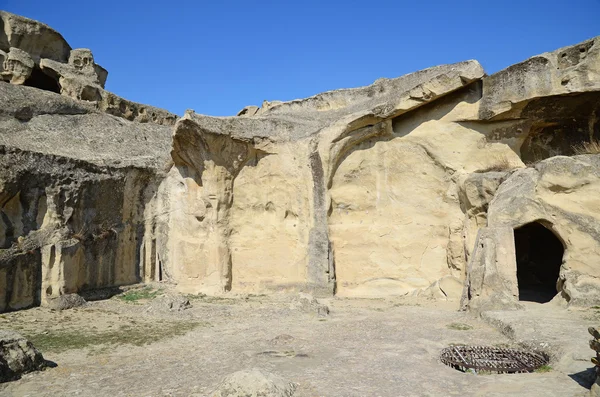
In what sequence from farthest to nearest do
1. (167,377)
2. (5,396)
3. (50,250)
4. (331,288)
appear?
1. (331,288)
2. (50,250)
3. (167,377)
4. (5,396)

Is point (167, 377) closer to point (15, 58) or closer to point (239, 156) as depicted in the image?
point (239, 156)

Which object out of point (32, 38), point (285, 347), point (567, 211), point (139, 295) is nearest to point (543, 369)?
point (285, 347)

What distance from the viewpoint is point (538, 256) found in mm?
13414

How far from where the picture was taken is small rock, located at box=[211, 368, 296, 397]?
4645mm

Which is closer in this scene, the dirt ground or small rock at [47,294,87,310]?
the dirt ground

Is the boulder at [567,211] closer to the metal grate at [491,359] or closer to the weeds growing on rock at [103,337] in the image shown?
the metal grate at [491,359]

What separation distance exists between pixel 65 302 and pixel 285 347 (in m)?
5.62

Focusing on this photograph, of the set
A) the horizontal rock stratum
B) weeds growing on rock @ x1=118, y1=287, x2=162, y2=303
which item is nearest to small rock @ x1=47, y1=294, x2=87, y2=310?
the horizontal rock stratum

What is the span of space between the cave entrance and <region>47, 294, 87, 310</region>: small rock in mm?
10401

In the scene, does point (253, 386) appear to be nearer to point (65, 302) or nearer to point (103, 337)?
point (103, 337)

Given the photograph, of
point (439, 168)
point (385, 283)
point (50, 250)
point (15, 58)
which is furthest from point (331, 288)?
point (15, 58)

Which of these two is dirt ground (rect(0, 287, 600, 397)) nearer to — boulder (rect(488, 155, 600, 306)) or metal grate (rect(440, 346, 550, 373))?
metal grate (rect(440, 346, 550, 373))

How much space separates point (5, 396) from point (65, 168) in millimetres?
7071

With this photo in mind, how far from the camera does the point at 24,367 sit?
19.1 feet
